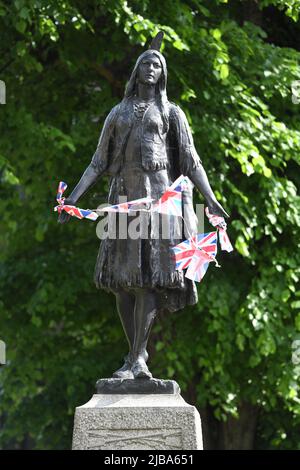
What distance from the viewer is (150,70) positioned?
834 cm

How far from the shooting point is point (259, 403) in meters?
14.2

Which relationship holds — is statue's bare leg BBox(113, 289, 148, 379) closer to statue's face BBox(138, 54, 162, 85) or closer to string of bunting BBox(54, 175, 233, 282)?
string of bunting BBox(54, 175, 233, 282)

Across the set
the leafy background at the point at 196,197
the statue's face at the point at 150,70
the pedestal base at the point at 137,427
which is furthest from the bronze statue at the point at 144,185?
the leafy background at the point at 196,197

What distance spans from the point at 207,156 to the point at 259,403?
11.2 ft

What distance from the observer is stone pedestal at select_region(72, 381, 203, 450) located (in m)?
7.55

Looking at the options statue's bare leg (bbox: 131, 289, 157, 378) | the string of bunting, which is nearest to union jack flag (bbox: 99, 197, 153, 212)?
the string of bunting

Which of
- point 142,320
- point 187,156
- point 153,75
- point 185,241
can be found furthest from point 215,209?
point 153,75

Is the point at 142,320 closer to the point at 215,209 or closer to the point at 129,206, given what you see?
the point at 129,206

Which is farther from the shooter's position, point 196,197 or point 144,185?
point 196,197

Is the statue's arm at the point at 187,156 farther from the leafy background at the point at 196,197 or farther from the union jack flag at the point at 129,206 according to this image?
the leafy background at the point at 196,197

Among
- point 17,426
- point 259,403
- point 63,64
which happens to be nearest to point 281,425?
point 259,403

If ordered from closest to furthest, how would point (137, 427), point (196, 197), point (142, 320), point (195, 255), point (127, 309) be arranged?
point (137, 427)
point (195, 255)
point (142, 320)
point (127, 309)
point (196, 197)

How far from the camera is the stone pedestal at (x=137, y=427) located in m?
7.55

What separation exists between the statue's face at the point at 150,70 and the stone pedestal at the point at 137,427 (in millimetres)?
2424
